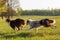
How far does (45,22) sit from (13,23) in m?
2.04

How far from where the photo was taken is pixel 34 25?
12523 mm

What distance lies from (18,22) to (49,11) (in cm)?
6821

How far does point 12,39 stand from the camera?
33.0 ft

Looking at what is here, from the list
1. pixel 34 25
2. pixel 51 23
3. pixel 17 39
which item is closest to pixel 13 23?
pixel 34 25

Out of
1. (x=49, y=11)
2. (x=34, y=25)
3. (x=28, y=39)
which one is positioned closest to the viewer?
(x=28, y=39)

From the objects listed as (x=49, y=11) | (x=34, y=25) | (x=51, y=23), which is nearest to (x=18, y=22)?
(x=34, y=25)

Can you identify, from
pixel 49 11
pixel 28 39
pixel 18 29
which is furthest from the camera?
pixel 49 11

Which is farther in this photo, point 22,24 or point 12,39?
point 22,24

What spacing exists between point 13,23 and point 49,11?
2683 inches

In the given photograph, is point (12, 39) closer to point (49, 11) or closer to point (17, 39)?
point (17, 39)

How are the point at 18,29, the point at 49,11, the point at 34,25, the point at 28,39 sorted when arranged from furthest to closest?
1. the point at 49,11
2. the point at 18,29
3. the point at 34,25
4. the point at 28,39

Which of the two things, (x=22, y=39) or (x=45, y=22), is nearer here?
(x=22, y=39)

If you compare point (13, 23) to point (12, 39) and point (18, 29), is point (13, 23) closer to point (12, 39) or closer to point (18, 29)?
point (18, 29)

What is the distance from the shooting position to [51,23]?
43.0 feet
